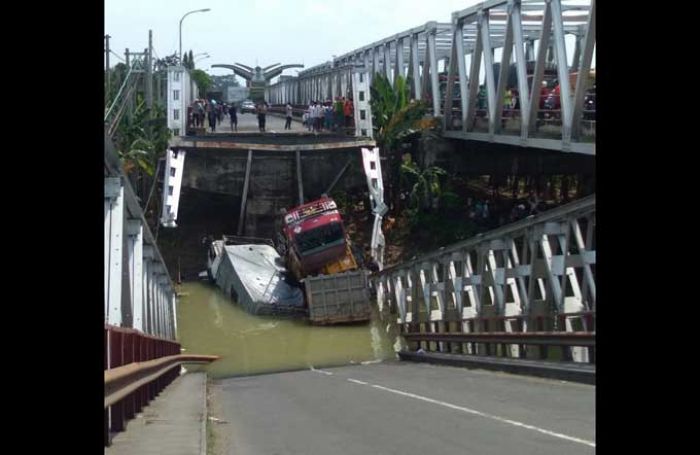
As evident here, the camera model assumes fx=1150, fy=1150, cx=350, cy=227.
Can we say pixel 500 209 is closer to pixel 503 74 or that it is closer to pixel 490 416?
pixel 503 74

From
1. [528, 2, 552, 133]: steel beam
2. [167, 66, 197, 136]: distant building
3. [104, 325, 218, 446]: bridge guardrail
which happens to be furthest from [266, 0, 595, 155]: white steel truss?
[104, 325, 218, 446]: bridge guardrail

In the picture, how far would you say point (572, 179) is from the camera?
51.7 meters

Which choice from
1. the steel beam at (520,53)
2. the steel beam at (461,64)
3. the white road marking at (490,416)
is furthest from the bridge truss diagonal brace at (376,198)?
the white road marking at (490,416)

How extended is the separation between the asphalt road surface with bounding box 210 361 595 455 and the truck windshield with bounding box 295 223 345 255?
1797 cm

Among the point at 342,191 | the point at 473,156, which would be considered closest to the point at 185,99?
the point at 342,191

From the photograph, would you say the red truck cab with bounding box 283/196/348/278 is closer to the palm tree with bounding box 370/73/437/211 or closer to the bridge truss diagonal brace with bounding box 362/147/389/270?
the bridge truss diagonal brace with bounding box 362/147/389/270

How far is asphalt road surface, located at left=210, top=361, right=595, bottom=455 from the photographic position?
11.6 m

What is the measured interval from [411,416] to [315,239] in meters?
25.6

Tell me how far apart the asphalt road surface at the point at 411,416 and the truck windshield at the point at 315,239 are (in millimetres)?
17974

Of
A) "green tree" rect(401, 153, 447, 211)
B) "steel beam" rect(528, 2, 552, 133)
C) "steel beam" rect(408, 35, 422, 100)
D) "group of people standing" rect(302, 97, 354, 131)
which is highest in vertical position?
"steel beam" rect(408, 35, 422, 100)

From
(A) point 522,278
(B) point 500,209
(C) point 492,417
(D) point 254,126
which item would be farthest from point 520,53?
(D) point 254,126

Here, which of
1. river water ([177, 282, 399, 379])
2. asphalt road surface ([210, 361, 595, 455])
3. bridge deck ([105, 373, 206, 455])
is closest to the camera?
bridge deck ([105, 373, 206, 455])
